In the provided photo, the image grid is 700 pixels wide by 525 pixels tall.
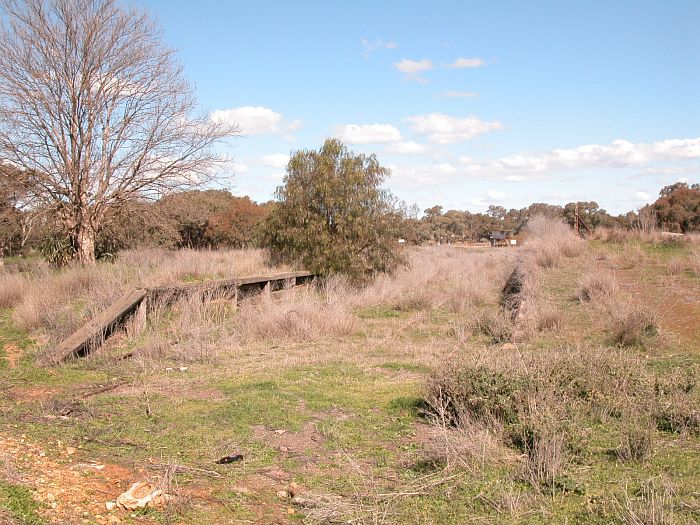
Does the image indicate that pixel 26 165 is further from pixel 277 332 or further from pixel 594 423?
pixel 594 423

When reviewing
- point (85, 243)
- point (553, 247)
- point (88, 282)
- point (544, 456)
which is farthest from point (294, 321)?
point (553, 247)

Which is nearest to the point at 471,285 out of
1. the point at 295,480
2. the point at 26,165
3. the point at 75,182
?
the point at 75,182

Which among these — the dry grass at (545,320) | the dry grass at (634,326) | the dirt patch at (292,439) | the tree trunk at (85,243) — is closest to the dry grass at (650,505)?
the dirt patch at (292,439)

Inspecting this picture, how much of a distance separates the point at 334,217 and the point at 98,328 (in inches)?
382

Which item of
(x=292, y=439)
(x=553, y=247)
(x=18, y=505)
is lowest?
(x=292, y=439)

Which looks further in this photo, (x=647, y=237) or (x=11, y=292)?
(x=647, y=237)

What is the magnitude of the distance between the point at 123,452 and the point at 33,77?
557 inches

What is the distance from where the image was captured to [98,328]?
9453 mm

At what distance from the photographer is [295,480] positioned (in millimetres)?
4691

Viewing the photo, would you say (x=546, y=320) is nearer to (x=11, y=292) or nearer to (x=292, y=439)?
(x=292, y=439)

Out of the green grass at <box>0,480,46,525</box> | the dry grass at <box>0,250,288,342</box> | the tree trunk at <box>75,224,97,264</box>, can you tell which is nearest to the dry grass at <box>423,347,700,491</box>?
the green grass at <box>0,480,46,525</box>

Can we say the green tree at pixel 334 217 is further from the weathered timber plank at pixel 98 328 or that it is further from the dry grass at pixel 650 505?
the dry grass at pixel 650 505

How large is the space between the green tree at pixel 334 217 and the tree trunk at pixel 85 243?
4.83 meters

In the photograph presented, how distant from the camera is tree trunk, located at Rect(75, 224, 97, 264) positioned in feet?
56.6
